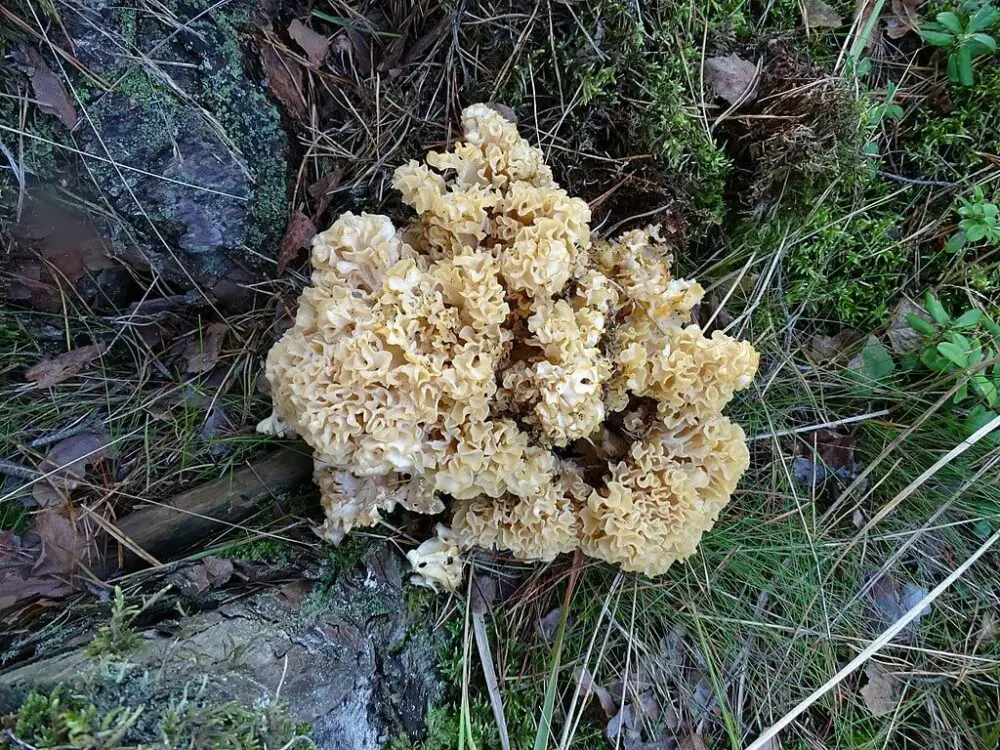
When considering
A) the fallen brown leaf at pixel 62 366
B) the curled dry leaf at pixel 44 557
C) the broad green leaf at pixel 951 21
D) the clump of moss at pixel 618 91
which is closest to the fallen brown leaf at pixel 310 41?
the clump of moss at pixel 618 91

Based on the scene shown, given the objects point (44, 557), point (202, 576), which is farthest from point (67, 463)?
point (202, 576)

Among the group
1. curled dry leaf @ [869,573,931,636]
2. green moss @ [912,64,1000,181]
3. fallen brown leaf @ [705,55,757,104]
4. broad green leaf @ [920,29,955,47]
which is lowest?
curled dry leaf @ [869,573,931,636]

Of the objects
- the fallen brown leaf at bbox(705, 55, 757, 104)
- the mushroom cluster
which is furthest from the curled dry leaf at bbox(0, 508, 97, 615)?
the fallen brown leaf at bbox(705, 55, 757, 104)

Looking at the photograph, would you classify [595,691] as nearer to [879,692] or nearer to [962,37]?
[879,692]

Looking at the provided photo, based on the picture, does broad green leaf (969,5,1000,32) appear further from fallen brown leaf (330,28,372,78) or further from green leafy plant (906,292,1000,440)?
fallen brown leaf (330,28,372,78)

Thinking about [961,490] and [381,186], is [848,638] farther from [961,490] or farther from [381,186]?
[381,186]

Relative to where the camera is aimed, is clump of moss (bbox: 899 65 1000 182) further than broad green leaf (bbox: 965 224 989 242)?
Yes

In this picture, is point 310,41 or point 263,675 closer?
point 263,675
